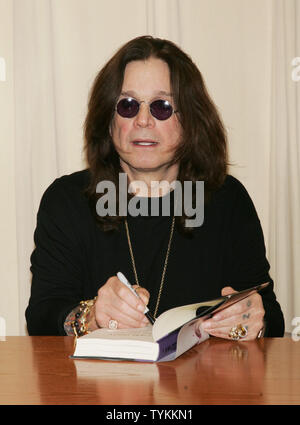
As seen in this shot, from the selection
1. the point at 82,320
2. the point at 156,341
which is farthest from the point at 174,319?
the point at 82,320

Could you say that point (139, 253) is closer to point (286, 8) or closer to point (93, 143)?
point (93, 143)

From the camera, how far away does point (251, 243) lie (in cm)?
207

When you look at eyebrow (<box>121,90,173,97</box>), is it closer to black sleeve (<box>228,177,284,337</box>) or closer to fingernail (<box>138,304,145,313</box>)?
black sleeve (<box>228,177,284,337</box>)

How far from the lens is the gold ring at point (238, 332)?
1.48 m

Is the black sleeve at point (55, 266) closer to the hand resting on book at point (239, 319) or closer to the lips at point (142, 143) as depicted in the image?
the lips at point (142, 143)

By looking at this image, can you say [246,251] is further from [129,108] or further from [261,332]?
[129,108]

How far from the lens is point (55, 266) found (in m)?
1.88

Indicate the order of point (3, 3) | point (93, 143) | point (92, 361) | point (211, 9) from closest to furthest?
point (92, 361), point (93, 143), point (3, 3), point (211, 9)

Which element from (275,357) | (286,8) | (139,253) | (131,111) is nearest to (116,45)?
(286,8)

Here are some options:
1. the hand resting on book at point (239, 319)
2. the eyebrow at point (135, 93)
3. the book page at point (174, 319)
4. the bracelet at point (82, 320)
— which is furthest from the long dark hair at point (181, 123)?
the book page at point (174, 319)

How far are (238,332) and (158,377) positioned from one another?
0.42 meters

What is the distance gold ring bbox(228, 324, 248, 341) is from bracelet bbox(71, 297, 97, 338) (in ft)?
1.18

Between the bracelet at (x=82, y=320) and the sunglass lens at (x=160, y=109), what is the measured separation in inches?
28.6
